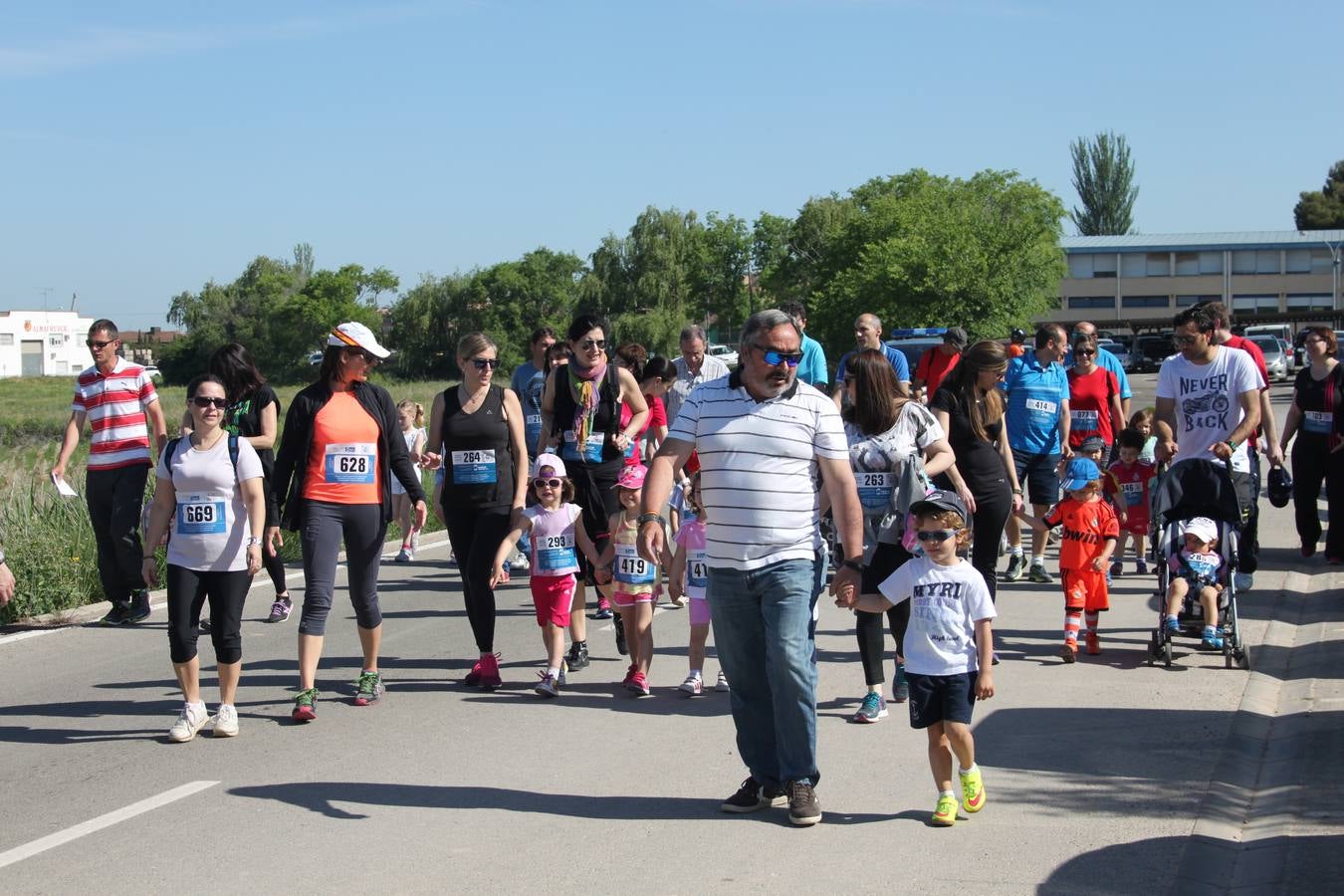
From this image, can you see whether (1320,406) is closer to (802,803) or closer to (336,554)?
(802,803)

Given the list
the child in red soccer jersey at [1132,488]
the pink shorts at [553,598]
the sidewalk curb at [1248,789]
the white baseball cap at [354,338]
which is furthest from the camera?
the child in red soccer jersey at [1132,488]

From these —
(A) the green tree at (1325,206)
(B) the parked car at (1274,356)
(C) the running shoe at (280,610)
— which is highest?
(A) the green tree at (1325,206)

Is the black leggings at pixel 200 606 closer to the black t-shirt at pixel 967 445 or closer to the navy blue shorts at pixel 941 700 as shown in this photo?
the navy blue shorts at pixel 941 700

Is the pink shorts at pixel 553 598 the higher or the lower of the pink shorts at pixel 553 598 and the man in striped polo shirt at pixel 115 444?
the lower

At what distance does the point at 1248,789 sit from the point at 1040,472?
20.1 feet

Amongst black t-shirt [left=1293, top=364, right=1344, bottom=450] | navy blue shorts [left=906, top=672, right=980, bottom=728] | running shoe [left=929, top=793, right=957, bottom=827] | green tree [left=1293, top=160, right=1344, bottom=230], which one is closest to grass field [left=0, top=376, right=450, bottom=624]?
navy blue shorts [left=906, top=672, right=980, bottom=728]

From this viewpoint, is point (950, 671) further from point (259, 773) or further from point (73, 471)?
point (73, 471)

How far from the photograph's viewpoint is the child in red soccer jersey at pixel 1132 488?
490 inches

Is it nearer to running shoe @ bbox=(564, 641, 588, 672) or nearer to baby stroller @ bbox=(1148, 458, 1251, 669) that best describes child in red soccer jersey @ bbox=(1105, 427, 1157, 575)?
baby stroller @ bbox=(1148, 458, 1251, 669)

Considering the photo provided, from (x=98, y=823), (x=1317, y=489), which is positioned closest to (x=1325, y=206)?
(x=1317, y=489)

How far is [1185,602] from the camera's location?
29.3 ft

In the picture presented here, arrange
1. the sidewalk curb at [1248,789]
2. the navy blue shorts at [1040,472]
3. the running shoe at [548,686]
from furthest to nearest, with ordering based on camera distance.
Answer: the navy blue shorts at [1040,472]
the running shoe at [548,686]
the sidewalk curb at [1248,789]

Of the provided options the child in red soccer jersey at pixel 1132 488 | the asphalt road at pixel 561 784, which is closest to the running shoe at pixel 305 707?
the asphalt road at pixel 561 784

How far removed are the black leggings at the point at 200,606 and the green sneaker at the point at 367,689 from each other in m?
0.85
